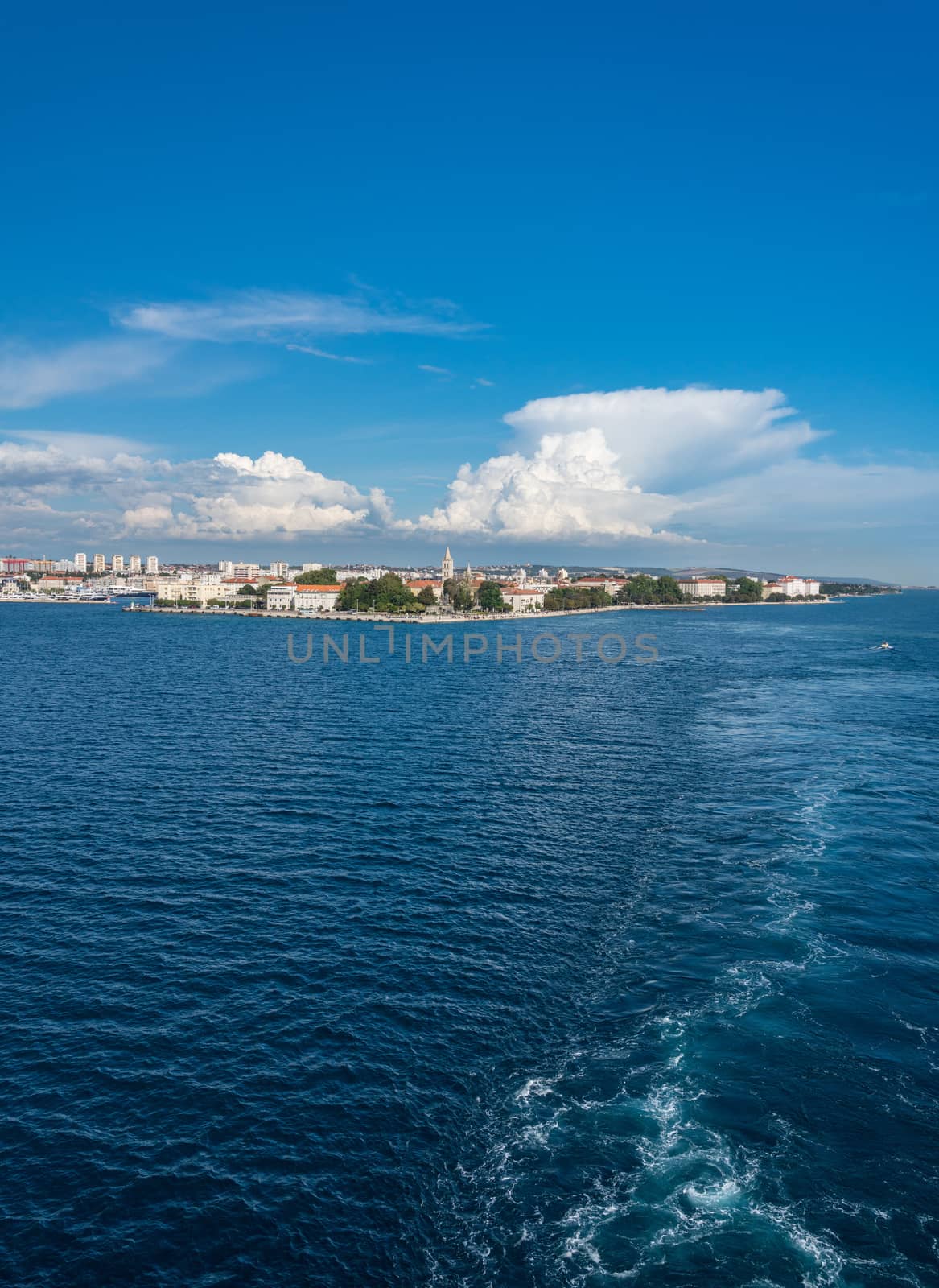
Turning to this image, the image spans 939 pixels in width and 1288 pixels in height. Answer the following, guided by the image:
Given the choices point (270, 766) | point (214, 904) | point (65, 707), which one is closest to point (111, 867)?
point (214, 904)

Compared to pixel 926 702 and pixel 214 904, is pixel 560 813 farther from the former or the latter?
pixel 926 702

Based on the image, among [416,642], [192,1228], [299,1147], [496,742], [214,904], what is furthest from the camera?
[416,642]

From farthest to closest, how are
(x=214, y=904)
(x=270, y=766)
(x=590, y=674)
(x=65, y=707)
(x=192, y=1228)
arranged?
(x=590, y=674) → (x=65, y=707) → (x=270, y=766) → (x=214, y=904) → (x=192, y=1228)

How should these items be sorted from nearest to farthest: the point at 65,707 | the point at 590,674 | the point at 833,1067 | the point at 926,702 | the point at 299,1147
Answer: the point at 299,1147
the point at 833,1067
the point at 65,707
the point at 926,702
the point at 590,674

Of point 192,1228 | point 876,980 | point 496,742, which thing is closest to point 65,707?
point 496,742

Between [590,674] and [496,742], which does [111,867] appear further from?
[590,674]

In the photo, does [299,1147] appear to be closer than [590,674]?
Yes
